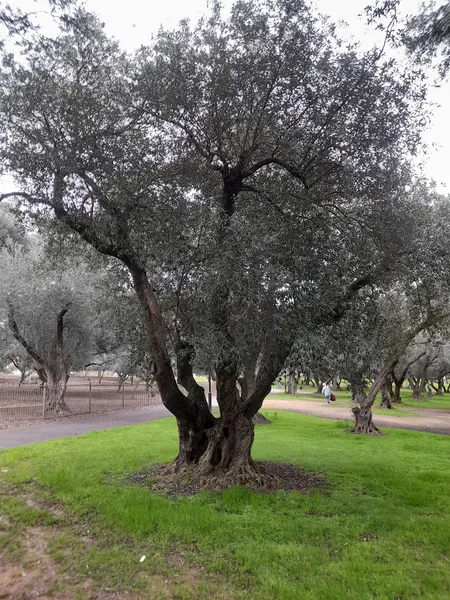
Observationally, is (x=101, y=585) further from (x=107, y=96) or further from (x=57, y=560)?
(x=107, y=96)

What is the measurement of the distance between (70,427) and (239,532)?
39.9 feet

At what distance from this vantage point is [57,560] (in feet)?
16.3

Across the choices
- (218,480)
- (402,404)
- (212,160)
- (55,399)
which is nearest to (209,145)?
(212,160)

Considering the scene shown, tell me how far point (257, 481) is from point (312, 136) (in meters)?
6.19

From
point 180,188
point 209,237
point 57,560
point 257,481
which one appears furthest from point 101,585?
point 180,188

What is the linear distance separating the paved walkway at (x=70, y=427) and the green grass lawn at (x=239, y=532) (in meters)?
3.13

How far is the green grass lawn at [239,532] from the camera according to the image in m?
4.46

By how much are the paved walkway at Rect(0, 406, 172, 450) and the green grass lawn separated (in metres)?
3.13

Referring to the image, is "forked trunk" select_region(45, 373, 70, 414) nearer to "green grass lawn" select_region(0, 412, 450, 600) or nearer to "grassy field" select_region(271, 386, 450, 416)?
"green grass lawn" select_region(0, 412, 450, 600)

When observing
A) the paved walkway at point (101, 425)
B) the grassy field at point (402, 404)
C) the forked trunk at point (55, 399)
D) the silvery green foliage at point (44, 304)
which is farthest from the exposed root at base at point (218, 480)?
the grassy field at point (402, 404)

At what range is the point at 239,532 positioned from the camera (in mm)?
5754

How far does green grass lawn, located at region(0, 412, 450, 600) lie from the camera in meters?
4.46

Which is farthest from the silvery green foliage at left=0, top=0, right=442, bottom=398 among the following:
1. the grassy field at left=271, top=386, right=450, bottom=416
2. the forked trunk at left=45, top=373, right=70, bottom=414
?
the grassy field at left=271, top=386, right=450, bottom=416

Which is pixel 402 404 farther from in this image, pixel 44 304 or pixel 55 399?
pixel 44 304
